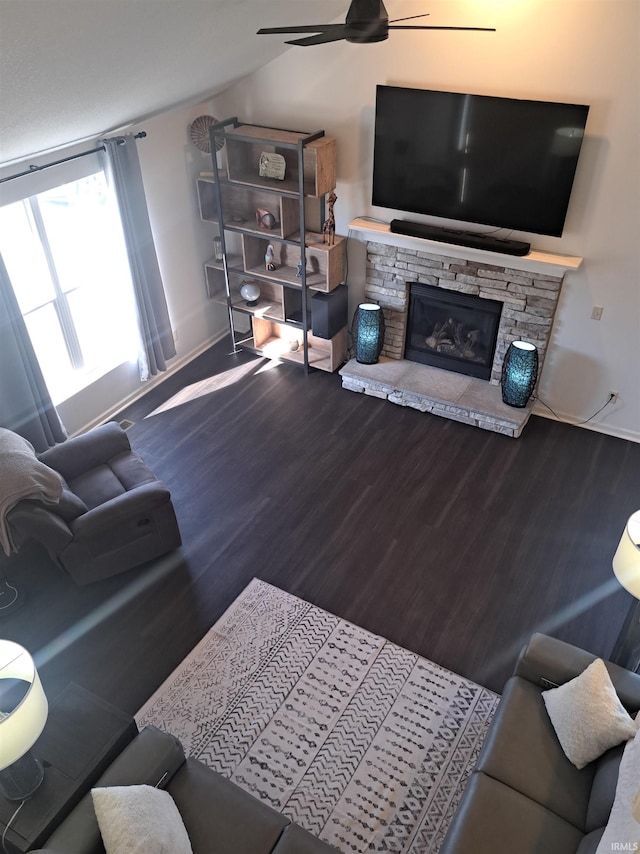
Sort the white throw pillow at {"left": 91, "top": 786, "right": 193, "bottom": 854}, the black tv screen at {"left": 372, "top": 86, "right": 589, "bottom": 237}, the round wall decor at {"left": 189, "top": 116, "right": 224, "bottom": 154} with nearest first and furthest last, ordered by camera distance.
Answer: the white throw pillow at {"left": 91, "top": 786, "right": 193, "bottom": 854} < the black tv screen at {"left": 372, "top": 86, "right": 589, "bottom": 237} < the round wall decor at {"left": 189, "top": 116, "right": 224, "bottom": 154}

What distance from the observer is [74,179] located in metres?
4.82

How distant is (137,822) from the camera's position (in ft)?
8.00

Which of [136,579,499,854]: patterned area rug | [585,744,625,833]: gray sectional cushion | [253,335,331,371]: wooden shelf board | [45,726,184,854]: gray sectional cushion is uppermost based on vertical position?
[45,726,184,854]: gray sectional cushion

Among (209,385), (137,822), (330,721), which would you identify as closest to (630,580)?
(330,721)

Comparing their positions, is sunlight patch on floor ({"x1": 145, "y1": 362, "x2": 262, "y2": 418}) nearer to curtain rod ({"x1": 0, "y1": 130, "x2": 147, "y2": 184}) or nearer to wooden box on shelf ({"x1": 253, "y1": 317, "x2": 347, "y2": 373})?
wooden box on shelf ({"x1": 253, "y1": 317, "x2": 347, "y2": 373})

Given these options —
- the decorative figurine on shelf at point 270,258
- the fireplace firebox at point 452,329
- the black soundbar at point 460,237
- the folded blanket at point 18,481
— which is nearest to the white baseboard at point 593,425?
the fireplace firebox at point 452,329

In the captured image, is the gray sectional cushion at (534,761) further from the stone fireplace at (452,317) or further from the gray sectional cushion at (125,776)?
the stone fireplace at (452,317)

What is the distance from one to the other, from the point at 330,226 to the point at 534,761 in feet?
14.1

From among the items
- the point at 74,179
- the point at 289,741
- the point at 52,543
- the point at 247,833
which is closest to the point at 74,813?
the point at 247,833

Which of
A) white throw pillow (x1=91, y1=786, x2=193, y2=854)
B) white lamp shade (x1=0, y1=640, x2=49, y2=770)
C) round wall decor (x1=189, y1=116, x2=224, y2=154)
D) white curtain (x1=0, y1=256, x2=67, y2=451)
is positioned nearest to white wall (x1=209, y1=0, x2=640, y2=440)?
round wall decor (x1=189, y1=116, x2=224, y2=154)

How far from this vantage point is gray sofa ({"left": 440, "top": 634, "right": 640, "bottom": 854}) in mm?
2641

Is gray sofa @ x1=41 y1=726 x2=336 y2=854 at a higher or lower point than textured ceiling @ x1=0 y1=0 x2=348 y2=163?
lower

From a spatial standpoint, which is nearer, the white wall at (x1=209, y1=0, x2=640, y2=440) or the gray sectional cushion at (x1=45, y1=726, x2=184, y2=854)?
the gray sectional cushion at (x1=45, y1=726, x2=184, y2=854)

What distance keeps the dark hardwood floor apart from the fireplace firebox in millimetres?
608
